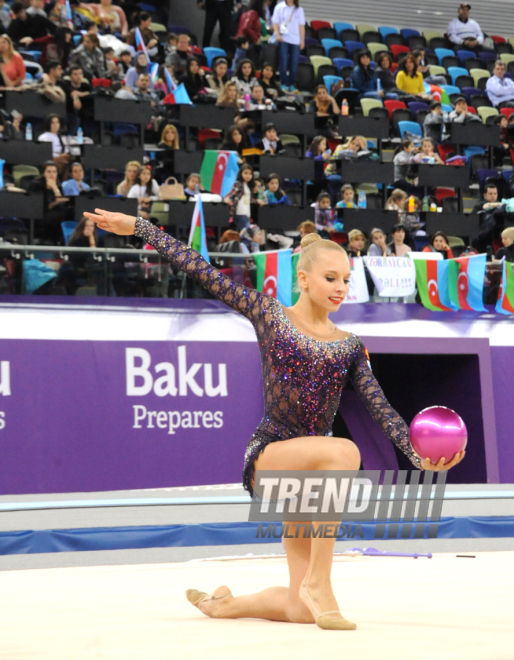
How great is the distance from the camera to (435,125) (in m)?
13.2

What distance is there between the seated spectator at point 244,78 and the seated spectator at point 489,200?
3.39 m

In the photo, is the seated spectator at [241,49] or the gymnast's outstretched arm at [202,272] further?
the seated spectator at [241,49]

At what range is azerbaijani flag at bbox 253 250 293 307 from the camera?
8641 mm

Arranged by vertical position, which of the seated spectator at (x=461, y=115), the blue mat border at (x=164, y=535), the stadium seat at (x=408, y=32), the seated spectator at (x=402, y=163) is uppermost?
the stadium seat at (x=408, y=32)

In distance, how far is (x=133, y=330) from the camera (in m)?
8.49

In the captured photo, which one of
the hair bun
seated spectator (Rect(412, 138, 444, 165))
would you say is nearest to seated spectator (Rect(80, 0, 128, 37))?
seated spectator (Rect(412, 138, 444, 165))

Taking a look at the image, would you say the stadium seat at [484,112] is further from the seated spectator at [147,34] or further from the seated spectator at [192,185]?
the seated spectator at [192,185]

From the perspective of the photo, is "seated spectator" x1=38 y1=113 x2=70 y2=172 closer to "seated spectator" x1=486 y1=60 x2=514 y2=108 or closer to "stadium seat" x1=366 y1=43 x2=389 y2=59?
"stadium seat" x1=366 y1=43 x2=389 y2=59

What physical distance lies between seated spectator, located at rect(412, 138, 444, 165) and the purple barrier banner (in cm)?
464

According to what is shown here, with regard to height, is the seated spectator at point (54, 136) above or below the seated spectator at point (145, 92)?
below

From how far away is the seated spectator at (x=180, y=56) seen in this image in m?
12.2

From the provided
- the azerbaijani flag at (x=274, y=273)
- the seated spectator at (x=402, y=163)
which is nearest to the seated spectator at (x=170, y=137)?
the azerbaijani flag at (x=274, y=273)

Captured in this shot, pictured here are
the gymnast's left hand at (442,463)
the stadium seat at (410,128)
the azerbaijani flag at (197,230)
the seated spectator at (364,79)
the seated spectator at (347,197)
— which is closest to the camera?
the gymnast's left hand at (442,463)

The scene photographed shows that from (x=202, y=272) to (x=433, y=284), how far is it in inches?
264
